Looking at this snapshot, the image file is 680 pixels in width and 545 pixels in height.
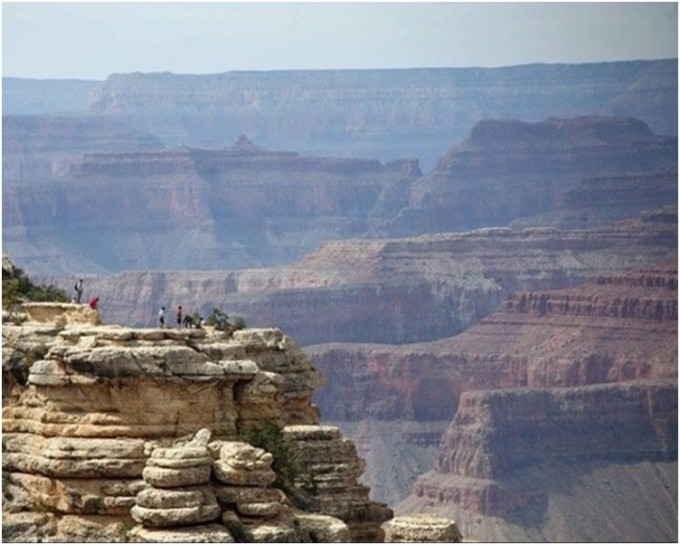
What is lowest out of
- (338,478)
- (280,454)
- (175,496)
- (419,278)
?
(175,496)

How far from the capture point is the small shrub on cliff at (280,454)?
129 ft

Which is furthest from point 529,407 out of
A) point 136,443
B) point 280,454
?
point 136,443

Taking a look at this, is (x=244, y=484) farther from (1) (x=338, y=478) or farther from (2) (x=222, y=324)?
(2) (x=222, y=324)

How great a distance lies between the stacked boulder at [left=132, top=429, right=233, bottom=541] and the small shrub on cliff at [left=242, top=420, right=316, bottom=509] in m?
2.49

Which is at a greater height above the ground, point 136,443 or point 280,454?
point 280,454

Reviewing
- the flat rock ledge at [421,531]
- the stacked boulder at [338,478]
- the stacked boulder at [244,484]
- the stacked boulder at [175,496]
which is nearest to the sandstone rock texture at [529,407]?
the stacked boulder at [338,478]

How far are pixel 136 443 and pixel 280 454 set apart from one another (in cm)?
267

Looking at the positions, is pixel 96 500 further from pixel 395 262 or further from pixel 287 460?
pixel 395 262

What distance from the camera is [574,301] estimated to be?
171250 mm

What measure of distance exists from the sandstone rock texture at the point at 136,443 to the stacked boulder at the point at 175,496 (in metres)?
0.01

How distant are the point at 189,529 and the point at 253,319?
430ft

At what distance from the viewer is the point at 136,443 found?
3766 cm

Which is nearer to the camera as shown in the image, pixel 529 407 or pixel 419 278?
pixel 529 407

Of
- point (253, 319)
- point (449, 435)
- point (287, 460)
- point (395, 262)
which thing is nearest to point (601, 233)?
point (395, 262)
